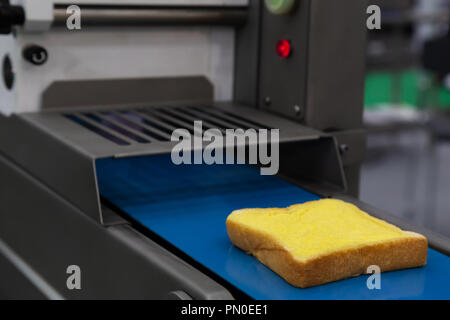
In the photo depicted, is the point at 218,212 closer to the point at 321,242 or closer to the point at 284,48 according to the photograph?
the point at 321,242

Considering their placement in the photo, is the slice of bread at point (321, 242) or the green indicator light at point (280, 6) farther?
the green indicator light at point (280, 6)

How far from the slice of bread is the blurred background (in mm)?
1721

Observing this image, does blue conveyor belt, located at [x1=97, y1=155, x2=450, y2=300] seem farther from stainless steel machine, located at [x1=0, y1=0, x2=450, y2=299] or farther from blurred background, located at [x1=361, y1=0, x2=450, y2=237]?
blurred background, located at [x1=361, y1=0, x2=450, y2=237]

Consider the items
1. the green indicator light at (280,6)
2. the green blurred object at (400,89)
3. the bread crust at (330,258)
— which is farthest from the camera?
the green blurred object at (400,89)

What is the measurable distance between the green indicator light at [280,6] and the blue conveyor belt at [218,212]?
0.37 metres

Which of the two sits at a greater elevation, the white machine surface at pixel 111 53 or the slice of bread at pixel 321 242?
the white machine surface at pixel 111 53

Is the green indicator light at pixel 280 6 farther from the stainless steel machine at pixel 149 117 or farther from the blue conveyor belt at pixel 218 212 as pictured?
the blue conveyor belt at pixel 218 212

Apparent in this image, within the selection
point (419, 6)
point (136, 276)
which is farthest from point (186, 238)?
point (419, 6)

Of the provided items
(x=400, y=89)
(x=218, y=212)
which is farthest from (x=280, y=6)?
(x=400, y=89)

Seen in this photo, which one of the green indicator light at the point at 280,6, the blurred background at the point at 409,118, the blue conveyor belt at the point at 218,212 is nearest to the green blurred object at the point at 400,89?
the blurred background at the point at 409,118

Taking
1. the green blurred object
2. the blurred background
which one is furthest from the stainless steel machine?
the green blurred object

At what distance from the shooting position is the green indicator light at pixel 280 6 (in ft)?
5.28

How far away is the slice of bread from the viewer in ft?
3.49

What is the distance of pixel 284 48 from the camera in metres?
1.67
